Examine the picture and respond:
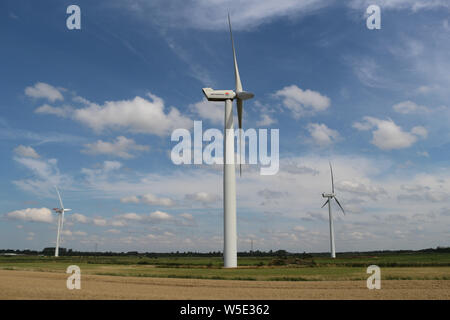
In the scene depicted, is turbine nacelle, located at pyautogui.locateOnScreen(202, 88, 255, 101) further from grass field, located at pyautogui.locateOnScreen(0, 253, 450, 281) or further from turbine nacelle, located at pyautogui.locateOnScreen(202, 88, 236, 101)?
grass field, located at pyautogui.locateOnScreen(0, 253, 450, 281)

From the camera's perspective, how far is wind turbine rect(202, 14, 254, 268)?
5191cm

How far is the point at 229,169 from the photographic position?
177 ft

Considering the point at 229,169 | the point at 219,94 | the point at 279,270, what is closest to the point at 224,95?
the point at 219,94

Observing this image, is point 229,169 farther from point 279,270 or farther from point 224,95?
point 279,270

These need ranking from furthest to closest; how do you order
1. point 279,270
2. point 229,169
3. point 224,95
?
1. point 224,95
2. point 229,169
3. point 279,270

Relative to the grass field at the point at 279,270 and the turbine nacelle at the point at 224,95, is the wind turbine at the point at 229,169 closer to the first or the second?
the turbine nacelle at the point at 224,95

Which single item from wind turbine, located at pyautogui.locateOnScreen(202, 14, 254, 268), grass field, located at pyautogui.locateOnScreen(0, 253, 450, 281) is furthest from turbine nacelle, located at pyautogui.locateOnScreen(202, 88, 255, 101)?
grass field, located at pyautogui.locateOnScreen(0, 253, 450, 281)

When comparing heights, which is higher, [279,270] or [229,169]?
[229,169]

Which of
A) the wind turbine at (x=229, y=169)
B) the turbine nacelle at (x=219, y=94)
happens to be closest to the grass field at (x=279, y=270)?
the wind turbine at (x=229, y=169)

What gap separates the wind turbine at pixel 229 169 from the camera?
51.9 meters

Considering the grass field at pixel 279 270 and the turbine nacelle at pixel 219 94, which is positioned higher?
the turbine nacelle at pixel 219 94
